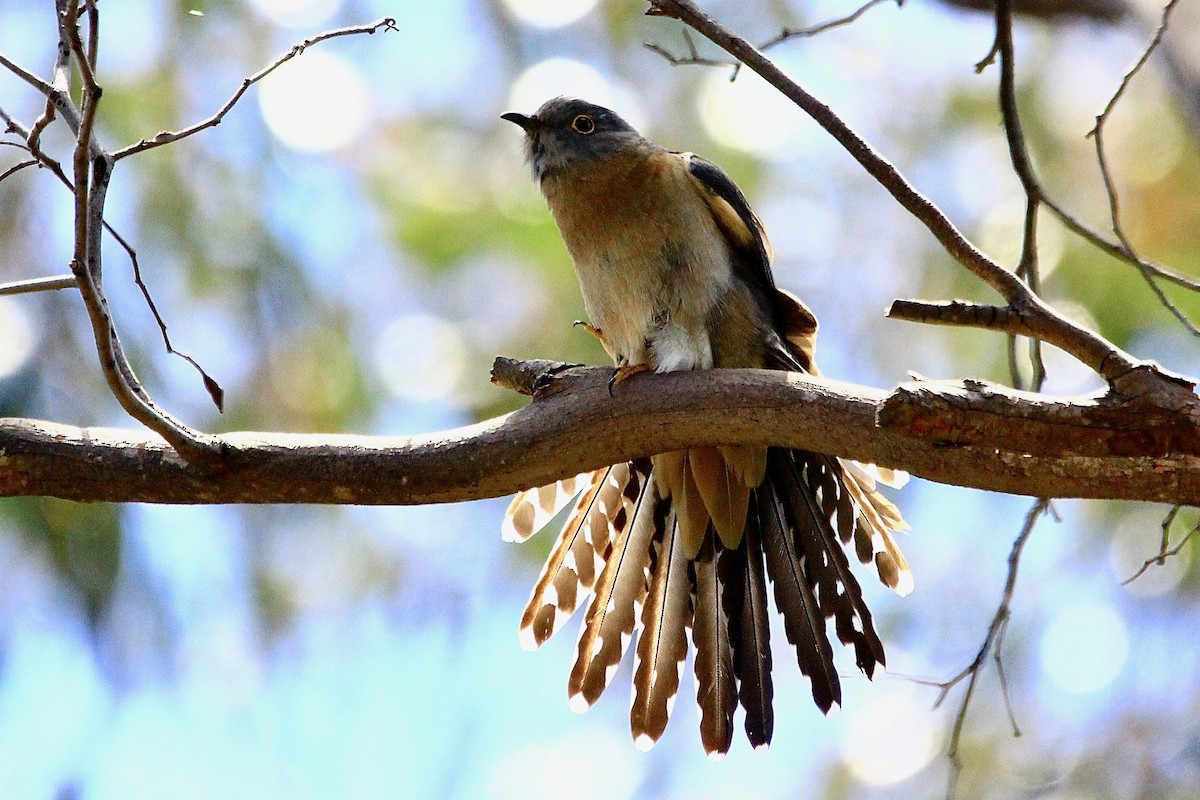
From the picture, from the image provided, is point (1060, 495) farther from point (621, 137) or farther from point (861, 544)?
point (621, 137)

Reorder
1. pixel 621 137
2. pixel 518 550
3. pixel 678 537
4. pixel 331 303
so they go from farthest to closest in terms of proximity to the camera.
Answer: pixel 518 550 → pixel 331 303 → pixel 621 137 → pixel 678 537

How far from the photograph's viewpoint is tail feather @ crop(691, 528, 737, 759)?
311 cm

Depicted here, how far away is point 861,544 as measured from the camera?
3.24m

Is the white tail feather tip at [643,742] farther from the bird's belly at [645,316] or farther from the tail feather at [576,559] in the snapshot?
the bird's belly at [645,316]

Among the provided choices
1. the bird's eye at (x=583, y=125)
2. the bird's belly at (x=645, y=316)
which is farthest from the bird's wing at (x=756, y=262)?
the bird's eye at (x=583, y=125)

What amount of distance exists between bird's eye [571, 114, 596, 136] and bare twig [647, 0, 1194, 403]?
1387mm

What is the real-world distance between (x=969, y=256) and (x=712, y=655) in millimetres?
1330

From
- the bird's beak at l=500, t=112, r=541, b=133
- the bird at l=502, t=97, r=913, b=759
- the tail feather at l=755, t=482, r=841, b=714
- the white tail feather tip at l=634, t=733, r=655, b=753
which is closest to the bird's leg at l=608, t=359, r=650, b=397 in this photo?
the bird at l=502, t=97, r=913, b=759

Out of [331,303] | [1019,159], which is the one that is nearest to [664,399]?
[1019,159]

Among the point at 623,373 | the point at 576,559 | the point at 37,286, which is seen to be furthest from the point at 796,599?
the point at 37,286

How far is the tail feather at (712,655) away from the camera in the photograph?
311 cm

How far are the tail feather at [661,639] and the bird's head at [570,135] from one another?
3.99ft

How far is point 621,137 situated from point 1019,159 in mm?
1291

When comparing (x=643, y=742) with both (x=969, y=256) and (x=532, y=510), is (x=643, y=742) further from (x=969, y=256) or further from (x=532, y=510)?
(x=969, y=256)
